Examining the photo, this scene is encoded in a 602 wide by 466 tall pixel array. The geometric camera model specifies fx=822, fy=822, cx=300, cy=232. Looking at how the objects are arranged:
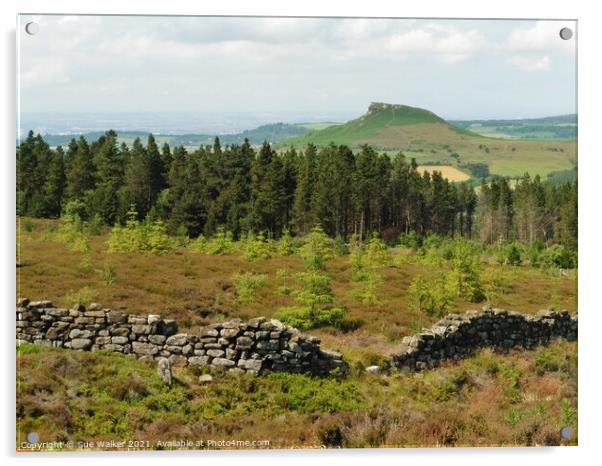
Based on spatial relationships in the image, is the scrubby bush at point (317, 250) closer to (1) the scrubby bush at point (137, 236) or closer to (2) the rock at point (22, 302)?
(1) the scrubby bush at point (137, 236)

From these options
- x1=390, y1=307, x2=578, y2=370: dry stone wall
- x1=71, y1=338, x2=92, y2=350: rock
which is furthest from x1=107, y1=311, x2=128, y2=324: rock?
x1=390, y1=307, x2=578, y2=370: dry stone wall

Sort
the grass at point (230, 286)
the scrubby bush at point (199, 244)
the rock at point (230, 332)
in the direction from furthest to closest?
the scrubby bush at point (199, 244) < the grass at point (230, 286) < the rock at point (230, 332)

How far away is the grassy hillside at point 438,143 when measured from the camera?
50.8 ft

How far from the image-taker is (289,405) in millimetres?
14422

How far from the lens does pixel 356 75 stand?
15.5m

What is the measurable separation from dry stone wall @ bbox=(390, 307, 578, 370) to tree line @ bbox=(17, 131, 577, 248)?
1529mm

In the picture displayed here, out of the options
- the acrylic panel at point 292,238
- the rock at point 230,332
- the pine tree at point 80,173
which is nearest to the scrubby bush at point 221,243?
the acrylic panel at point 292,238

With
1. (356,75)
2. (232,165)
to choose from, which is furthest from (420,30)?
(232,165)

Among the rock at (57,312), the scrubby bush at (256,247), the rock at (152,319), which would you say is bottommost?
the rock at (152,319)

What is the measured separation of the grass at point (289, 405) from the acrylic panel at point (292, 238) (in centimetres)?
4

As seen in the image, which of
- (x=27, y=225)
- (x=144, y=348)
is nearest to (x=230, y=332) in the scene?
(x=144, y=348)

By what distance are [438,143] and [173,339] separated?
20.9 ft

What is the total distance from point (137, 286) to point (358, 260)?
168 inches

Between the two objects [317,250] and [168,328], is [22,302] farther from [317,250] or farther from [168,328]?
[317,250]
